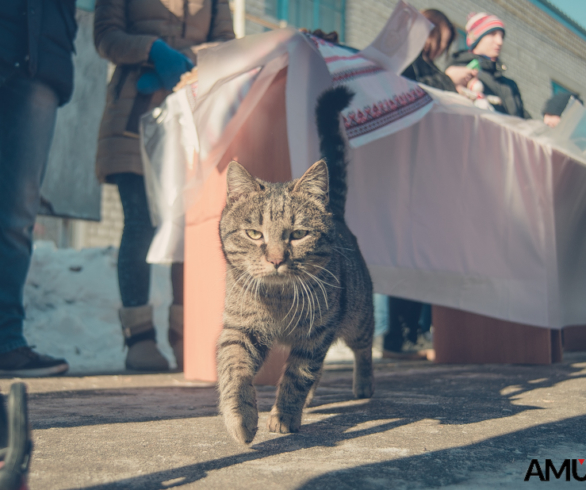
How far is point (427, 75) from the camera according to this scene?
3.17 metres

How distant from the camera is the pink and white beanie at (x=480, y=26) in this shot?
11.9ft

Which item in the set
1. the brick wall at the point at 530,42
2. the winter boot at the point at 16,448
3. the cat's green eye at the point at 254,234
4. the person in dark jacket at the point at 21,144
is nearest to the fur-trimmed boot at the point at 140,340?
the person in dark jacket at the point at 21,144

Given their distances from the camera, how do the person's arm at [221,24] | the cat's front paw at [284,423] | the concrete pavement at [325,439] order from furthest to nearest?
the person's arm at [221,24]
the cat's front paw at [284,423]
the concrete pavement at [325,439]

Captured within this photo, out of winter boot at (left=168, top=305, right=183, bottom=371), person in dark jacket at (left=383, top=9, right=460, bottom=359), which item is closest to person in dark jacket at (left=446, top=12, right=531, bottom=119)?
person in dark jacket at (left=383, top=9, right=460, bottom=359)

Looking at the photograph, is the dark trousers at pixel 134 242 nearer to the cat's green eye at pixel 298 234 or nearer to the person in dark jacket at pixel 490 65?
the cat's green eye at pixel 298 234

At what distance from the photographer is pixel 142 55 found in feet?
8.32

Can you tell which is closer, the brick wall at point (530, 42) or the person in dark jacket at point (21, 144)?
the person in dark jacket at point (21, 144)

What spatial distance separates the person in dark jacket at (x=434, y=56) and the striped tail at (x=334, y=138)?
1.38 meters

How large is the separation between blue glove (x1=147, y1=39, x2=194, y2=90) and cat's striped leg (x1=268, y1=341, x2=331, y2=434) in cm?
157

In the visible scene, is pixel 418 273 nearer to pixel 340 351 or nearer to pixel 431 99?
pixel 431 99

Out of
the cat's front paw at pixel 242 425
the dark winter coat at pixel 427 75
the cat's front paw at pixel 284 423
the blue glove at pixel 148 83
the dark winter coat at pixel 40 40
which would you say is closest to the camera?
the cat's front paw at pixel 242 425

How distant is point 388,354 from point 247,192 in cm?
215

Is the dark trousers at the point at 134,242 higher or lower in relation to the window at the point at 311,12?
lower

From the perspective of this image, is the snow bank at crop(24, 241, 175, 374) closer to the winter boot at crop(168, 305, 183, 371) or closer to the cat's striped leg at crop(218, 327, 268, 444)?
the winter boot at crop(168, 305, 183, 371)
